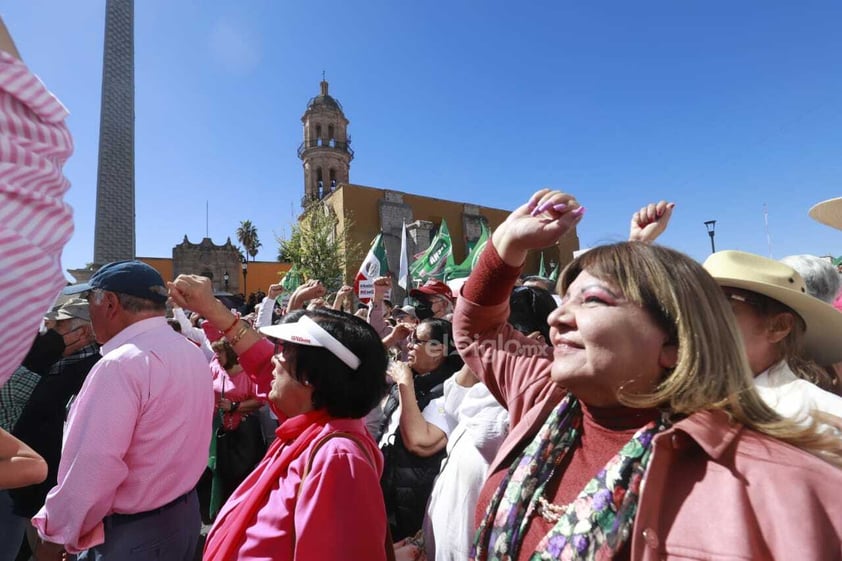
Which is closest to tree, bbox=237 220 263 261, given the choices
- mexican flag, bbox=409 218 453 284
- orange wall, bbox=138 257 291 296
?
orange wall, bbox=138 257 291 296

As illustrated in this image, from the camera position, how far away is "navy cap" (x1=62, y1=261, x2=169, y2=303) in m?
2.51

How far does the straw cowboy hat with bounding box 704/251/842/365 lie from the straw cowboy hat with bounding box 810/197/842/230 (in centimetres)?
107

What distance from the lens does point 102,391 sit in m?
2.16

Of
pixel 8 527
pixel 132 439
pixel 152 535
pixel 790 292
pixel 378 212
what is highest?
pixel 378 212

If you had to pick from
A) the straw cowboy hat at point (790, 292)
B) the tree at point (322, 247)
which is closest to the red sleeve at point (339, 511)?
the straw cowboy hat at point (790, 292)

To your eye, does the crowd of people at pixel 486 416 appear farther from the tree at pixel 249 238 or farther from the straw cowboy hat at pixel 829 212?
the tree at pixel 249 238

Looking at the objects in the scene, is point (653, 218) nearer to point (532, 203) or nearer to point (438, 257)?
point (532, 203)

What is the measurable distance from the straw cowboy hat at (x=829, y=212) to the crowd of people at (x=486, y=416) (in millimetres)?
373

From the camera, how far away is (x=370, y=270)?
11797 millimetres

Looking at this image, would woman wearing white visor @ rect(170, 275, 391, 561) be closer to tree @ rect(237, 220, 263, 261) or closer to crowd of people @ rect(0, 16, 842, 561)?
crowd of people @ rect(0, 16, 842, 561)

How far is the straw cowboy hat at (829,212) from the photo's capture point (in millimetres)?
2696

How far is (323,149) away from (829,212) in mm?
43629

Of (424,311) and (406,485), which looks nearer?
(406,485)

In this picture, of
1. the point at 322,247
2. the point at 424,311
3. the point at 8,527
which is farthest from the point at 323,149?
the point at 8,527
